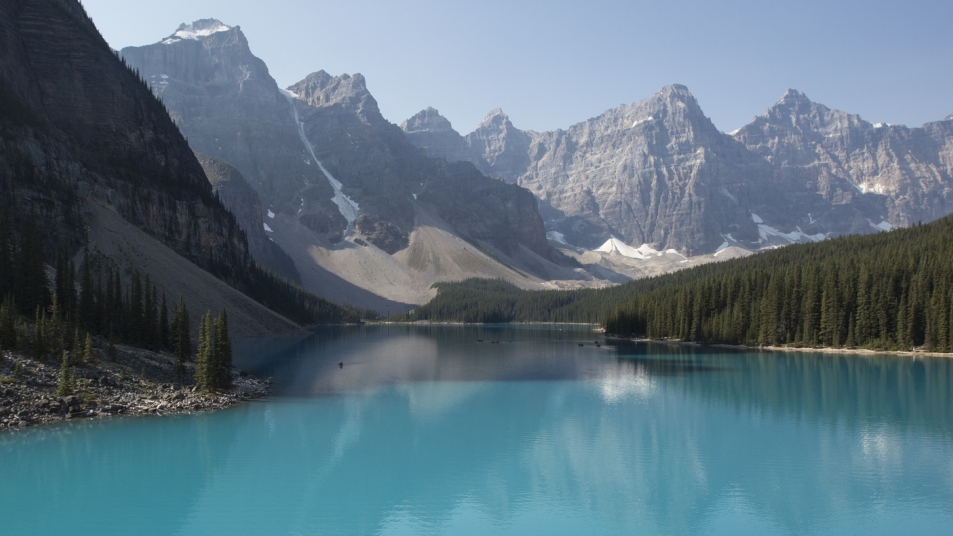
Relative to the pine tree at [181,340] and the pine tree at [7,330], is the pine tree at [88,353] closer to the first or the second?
the pine tree at [7,330]

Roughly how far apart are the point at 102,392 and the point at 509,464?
25808mm

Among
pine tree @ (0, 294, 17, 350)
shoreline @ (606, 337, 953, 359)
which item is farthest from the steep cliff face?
shoreline @ (606, 337, 953, 359)

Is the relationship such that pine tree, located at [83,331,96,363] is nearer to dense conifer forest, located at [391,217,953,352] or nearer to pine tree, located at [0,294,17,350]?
pine tree, located at [0,294,17,350]

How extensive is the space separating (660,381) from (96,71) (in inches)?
4360

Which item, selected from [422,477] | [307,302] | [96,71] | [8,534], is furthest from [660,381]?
[307,302]

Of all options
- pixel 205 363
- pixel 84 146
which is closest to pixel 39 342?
pixel 205 363

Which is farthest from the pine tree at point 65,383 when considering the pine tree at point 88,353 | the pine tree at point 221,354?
the pine tree at point 221,354

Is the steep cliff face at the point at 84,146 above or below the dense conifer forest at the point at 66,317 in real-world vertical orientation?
above

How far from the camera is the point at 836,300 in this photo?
281 feet

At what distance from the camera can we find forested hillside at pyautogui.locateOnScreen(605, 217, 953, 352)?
77812mm

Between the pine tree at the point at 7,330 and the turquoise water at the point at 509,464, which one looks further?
the pine tree at the point at 7,330

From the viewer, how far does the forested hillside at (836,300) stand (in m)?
77.8

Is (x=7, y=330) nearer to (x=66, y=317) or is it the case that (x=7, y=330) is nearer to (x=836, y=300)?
(x=66, y=317)

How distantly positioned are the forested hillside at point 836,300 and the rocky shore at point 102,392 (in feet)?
237
